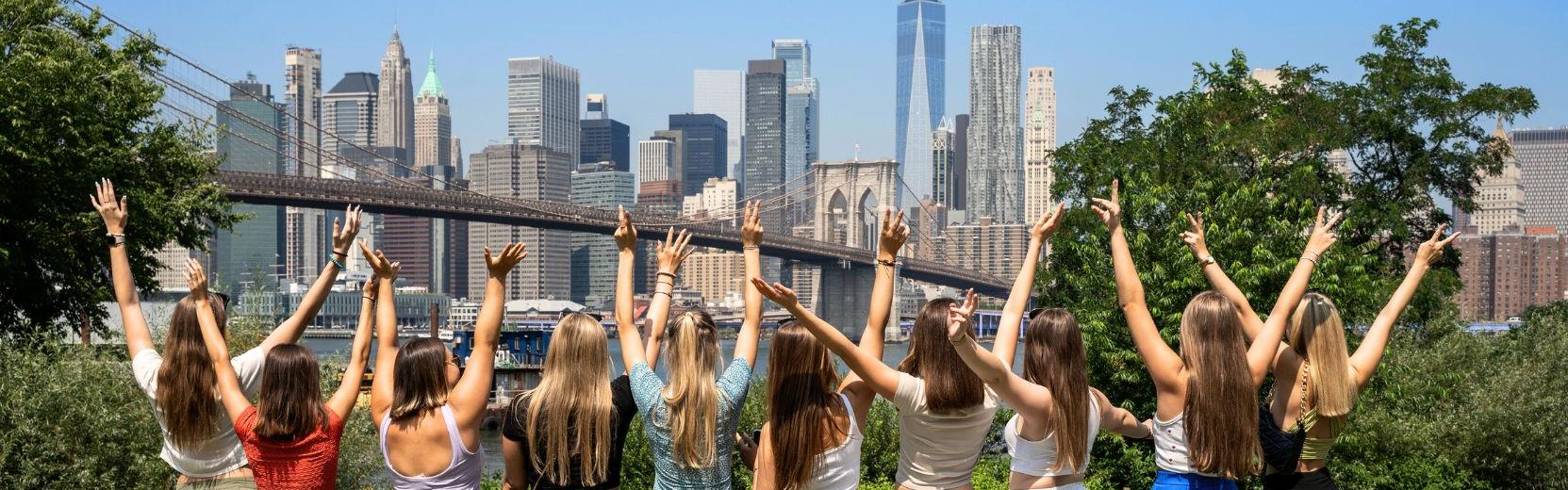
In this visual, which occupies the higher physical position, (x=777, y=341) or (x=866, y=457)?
(x=777, y=341)

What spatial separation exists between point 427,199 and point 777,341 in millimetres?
55205

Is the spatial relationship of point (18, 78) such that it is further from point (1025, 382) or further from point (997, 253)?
point (997, 253)

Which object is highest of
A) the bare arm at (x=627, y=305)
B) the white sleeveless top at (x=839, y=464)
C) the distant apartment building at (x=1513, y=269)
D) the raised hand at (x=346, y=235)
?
the raised hand at (x=346, y=235)

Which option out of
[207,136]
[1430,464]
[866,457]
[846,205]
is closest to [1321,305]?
[866,457]

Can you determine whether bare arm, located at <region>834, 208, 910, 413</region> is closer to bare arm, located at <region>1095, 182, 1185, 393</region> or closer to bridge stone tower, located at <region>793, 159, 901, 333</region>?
bare arm, located at <region>1095, 182, 1185, 393</region>

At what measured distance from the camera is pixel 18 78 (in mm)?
14234

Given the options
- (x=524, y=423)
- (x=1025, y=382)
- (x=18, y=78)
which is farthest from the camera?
(x=18, y=78)

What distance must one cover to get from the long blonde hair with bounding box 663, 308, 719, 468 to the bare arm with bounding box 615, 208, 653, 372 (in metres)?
0.15

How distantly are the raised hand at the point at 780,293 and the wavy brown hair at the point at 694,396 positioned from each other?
20 cm

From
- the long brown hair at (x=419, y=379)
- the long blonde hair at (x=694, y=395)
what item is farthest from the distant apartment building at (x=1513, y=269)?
the long brown hair at (x=419, y=379)

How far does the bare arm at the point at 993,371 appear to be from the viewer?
404 centimetres

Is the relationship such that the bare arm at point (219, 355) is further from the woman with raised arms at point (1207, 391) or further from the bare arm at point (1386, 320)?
the bare arm at point (1386, 320)

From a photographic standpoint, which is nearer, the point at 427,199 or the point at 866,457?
the point at 866,457

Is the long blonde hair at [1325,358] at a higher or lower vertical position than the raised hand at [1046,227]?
lower
